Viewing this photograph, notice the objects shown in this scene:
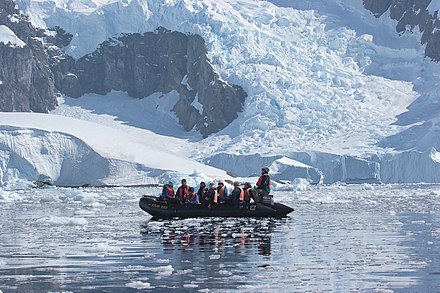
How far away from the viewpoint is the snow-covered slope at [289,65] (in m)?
104

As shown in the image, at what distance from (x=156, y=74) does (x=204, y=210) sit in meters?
108

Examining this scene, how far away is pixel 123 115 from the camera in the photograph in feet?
425

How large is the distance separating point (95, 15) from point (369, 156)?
46405 mm

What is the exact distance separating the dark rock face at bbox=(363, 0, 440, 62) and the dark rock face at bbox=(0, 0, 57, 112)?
4375 centimetres

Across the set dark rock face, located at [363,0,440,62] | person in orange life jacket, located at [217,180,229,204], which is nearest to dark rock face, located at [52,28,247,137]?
dark rock face, located at [363,0,440,62]

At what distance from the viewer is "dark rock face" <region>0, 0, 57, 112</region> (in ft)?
429

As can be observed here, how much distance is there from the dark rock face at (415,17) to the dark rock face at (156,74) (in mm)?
24121

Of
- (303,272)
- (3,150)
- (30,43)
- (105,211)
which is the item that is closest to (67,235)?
(303,272)

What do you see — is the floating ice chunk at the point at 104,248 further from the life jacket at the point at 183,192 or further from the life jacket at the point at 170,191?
the life jacket at the point at 183,192

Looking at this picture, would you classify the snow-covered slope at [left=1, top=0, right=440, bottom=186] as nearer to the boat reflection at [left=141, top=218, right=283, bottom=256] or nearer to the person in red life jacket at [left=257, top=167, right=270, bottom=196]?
the person in red life jacket at [left=257, top=167, right=270, bottom=196]

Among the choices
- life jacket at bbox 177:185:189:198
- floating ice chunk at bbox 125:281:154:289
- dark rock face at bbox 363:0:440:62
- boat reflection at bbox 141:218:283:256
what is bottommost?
floating ice chunk at bbox 125:281:154:289

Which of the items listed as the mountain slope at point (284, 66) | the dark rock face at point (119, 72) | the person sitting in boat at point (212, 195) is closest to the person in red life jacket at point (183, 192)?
the person sitting in boat at point (212, 195)

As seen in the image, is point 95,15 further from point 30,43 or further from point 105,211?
point 105,211

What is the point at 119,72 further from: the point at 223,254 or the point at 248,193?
the point at 223,254
